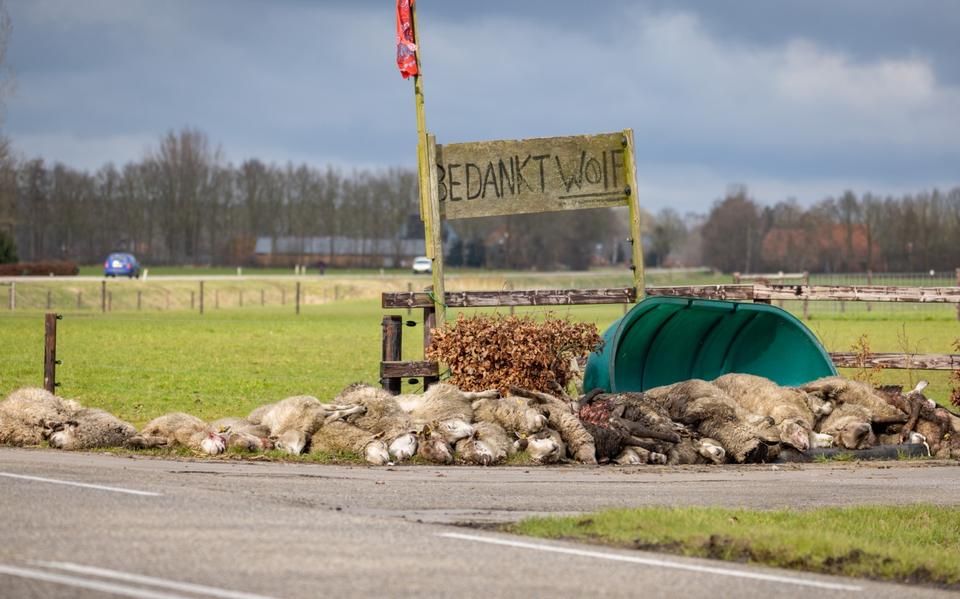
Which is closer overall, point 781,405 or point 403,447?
point 403,447

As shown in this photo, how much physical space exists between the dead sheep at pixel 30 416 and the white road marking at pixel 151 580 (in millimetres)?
7097

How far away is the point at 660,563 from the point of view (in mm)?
8406

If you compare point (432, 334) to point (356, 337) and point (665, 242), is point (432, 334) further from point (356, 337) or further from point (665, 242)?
point (665, 242)

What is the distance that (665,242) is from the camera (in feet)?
570

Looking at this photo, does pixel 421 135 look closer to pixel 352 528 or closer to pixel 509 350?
pixel 509 350

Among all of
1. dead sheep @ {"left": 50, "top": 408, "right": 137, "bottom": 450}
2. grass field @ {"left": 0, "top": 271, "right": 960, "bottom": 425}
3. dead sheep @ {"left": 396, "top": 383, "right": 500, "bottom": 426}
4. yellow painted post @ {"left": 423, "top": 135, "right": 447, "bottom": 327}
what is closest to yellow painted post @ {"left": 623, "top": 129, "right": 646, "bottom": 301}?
grass field @ {"left": 0, "top": 271, "right": 960, "bottom": 425}

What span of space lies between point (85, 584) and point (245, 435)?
7126mm

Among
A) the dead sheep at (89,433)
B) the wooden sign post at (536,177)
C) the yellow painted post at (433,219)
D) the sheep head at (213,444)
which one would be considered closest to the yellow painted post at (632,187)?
the wooden sign post at (536,177)

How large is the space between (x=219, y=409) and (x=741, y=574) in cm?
1298

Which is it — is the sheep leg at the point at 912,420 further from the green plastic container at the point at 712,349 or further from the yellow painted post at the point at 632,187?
the yellow painted post at the point at 632,187

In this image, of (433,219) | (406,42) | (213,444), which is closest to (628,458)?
(213,444)

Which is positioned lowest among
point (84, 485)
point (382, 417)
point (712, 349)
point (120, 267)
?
point (84, 485)

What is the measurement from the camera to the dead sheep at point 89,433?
14.2 m

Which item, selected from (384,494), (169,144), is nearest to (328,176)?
(169,144)
